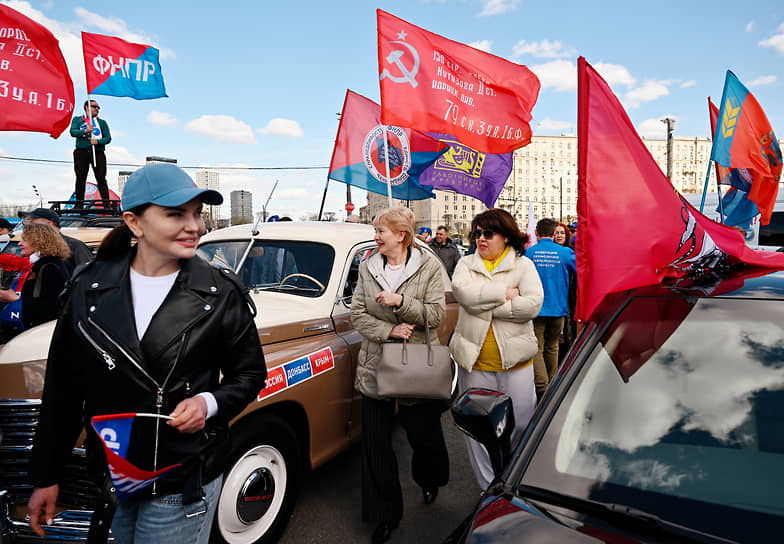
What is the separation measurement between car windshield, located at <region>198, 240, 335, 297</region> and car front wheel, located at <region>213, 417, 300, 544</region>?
124 cm

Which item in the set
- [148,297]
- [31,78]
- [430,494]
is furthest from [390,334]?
[31,78]

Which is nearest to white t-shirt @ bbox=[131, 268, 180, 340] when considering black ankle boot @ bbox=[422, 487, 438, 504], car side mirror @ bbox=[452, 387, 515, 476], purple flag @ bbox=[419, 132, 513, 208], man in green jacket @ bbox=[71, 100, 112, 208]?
car side mirror @ bbox=[452, 387, 515, 476]

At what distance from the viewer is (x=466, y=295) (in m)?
3.42

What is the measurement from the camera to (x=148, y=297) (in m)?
1.68

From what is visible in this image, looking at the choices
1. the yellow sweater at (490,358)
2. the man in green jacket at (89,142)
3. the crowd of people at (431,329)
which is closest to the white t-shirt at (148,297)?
the crowd of people at (431,329)

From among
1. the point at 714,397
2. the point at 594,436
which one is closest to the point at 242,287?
the point at 594,436

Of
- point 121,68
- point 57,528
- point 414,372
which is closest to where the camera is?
point 57,528

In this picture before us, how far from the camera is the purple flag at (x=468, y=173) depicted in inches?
265

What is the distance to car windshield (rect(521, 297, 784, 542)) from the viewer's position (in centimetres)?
139

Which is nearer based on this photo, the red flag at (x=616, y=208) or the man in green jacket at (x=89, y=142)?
the red flag at (x=616, y=208)

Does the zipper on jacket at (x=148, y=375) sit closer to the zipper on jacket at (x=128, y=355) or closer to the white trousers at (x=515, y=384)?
the zipper on jacket at (x=128, y=355)

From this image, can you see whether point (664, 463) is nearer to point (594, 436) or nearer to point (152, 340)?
point (594, 436)

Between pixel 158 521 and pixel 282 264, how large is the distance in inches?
104

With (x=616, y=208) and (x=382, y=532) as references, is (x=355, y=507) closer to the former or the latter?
(x=382, y=532)
